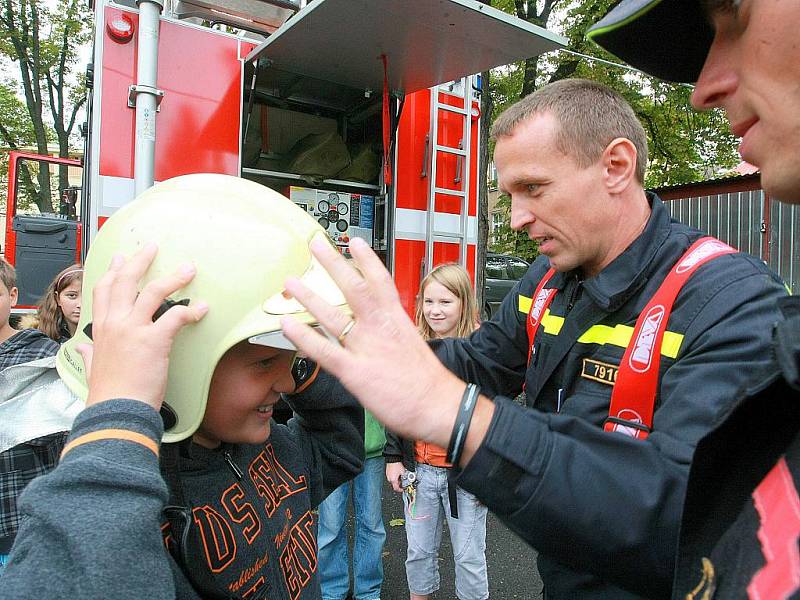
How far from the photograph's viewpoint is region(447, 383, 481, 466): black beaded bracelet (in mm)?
965

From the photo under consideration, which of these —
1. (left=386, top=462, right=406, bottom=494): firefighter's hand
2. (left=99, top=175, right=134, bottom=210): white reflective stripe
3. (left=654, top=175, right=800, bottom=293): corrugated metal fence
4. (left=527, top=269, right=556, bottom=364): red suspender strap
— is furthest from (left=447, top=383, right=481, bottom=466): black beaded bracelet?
(left=654, top=175, right=800, bottom=293): corrugated metal fence

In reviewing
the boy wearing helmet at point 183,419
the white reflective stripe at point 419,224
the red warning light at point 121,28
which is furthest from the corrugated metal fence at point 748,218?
the boy wearing helmet at point 183,419

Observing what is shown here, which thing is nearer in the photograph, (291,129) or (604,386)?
(604,386)

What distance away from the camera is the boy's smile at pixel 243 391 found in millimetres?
1360

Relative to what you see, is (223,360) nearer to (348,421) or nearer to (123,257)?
(123,257)

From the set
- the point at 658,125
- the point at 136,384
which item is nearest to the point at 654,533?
the point at 136,384

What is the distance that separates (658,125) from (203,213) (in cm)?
1396

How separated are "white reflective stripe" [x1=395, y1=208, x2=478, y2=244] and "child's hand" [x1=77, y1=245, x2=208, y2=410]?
3.53 metres

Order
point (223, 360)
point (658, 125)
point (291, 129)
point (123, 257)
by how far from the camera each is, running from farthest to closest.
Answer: point (658, 125)
point (291, 129)
point (223, 360)
point (123, 257)

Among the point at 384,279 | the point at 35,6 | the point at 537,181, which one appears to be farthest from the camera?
the point at 35,6

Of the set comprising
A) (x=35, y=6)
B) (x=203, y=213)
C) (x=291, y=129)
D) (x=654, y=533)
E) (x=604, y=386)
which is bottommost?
(x=654, y=533)

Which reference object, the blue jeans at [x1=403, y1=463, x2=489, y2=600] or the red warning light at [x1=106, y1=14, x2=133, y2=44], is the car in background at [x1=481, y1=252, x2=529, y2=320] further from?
the red warning light at [x1=106, y1=14, x2=133, y2=44]

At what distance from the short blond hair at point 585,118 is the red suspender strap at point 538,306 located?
1.41 ft

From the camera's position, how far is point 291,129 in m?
5.25
